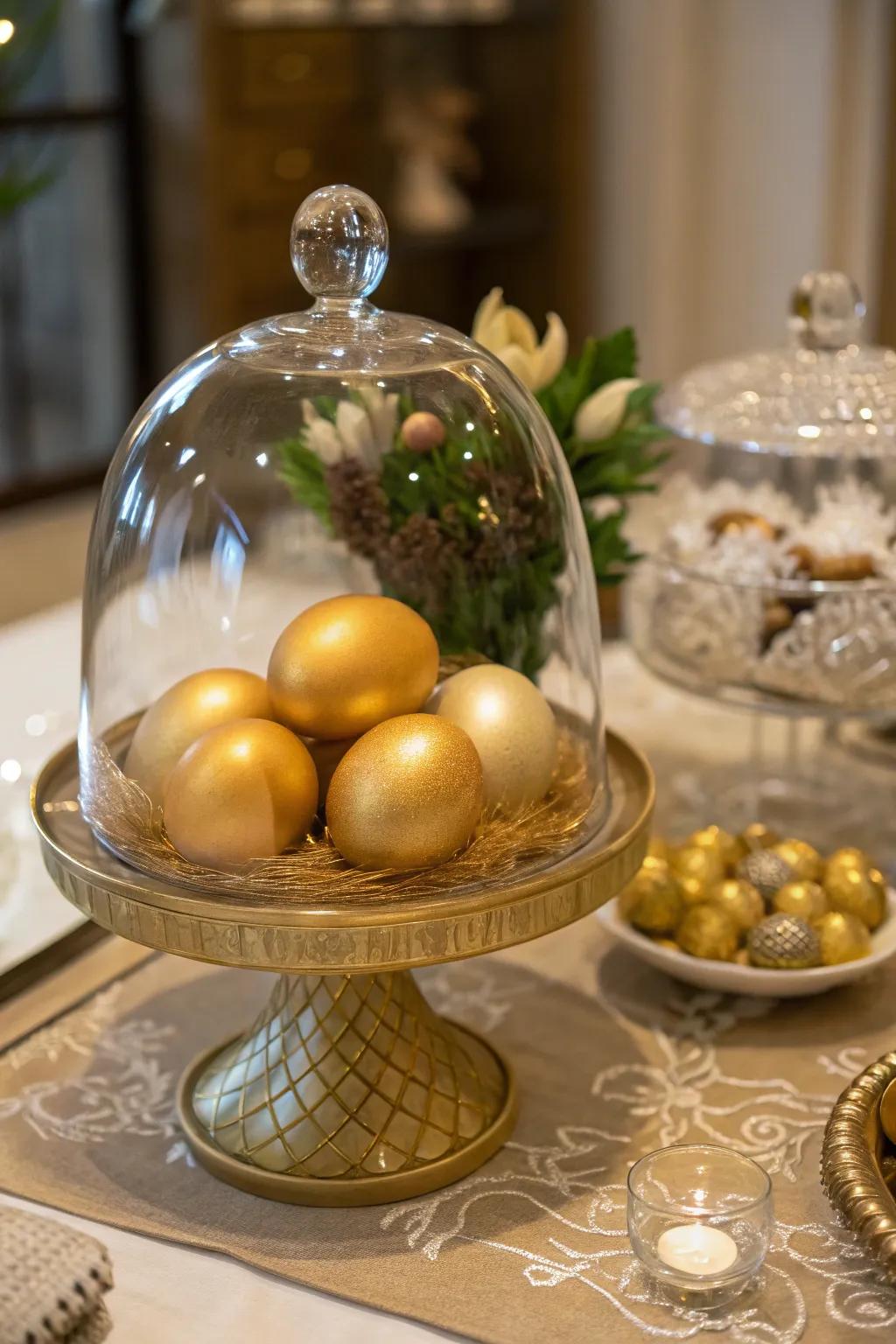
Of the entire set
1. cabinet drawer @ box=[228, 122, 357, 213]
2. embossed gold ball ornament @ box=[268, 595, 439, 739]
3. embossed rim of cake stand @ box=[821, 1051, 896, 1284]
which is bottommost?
embossed rim of cake stand @ box=[821, 1051, 896, 1284]

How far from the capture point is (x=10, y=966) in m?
0.96

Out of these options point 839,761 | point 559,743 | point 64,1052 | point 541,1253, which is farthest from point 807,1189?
point 839,761

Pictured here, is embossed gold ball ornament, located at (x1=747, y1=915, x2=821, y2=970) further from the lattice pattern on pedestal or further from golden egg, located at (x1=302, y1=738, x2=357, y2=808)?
golden egg, located at (x1=302, y1=738, x2=357, y2=808)

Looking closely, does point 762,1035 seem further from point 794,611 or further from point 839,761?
point 839,761

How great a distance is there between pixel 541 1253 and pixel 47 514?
7.49 feet

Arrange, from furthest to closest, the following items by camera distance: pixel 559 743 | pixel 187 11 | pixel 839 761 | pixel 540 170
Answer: pixel 540 170, pixel 187 11, pixel 839 761, pixel 559 743

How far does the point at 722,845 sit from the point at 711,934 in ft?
0.27

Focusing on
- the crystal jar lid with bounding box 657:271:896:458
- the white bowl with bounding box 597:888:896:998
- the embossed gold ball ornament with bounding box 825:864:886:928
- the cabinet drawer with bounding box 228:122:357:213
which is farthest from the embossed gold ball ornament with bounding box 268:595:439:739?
the cabinet drawer with bounding box 228:122:357:213

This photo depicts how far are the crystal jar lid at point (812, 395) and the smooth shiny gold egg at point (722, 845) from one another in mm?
348

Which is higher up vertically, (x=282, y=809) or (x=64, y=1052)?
(x=282, y=809)

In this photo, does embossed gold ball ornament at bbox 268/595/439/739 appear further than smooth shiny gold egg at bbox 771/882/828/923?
No

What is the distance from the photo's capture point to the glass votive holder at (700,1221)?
0.67m

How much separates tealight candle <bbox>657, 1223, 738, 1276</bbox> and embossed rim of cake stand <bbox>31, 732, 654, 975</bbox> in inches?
5.7

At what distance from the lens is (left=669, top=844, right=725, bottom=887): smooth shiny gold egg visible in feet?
3.18
